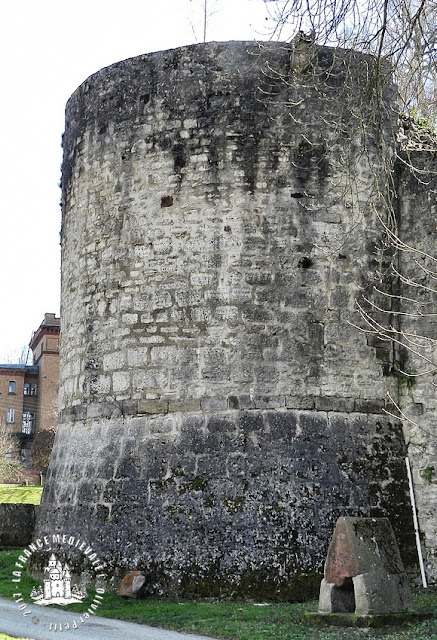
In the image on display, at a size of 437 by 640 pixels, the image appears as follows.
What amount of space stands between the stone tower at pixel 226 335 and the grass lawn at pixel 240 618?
0.45 m

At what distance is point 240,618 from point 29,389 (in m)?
50.7

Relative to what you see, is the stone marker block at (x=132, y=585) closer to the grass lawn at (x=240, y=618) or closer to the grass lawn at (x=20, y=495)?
the grass lawn at (x=240, y=618)

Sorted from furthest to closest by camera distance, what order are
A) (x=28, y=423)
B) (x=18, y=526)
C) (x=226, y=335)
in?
(x=28, y=423) → (x=18, y=526) → (x=226, y=335)

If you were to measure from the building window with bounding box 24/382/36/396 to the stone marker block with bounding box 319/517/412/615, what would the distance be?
50.7 meters

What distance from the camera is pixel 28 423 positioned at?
56656 millimetres

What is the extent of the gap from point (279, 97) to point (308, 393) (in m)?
3.23

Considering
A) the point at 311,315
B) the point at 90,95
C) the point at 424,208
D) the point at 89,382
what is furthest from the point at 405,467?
the point at 90,95

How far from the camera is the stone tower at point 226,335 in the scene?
30.5 ft

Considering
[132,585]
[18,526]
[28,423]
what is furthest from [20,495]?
[28,423]

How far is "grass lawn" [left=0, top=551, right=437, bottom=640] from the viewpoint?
7133mm

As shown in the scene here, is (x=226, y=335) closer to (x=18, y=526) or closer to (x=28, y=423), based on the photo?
(x=18, y=526)

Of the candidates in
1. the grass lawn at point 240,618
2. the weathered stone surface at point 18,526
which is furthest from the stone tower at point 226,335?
the weathered stone surface at point 18,526

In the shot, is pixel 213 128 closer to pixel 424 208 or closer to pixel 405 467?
pixel 424 208

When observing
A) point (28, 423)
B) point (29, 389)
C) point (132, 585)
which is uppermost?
point (29, 389)
